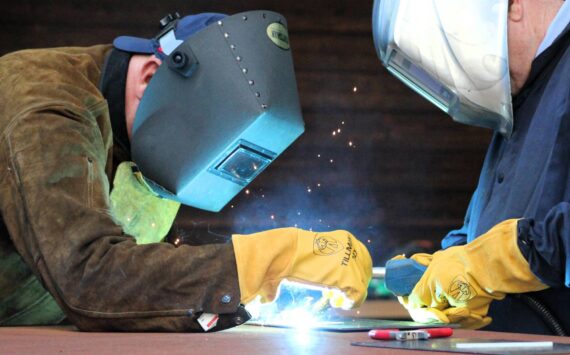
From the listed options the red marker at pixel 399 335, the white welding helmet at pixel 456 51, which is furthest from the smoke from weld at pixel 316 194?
the red marker at pixel 399 335

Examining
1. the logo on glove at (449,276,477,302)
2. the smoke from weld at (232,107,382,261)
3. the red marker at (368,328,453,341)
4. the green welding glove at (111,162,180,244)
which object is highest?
the red marker at (368,328,453,341)

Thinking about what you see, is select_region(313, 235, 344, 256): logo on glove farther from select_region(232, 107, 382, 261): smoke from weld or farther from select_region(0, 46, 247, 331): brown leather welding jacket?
select_region(232, 107, 382, 261): smoke from weld

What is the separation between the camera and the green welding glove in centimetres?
257

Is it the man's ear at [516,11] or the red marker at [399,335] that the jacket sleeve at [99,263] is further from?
the man's ear at [516,11]

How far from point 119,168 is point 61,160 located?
53 centimetres

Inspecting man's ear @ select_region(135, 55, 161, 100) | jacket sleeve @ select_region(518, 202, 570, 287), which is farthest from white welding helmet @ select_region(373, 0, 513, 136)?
man's ear @ select_region(135, 55, 161, 100)

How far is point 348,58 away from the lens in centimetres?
457

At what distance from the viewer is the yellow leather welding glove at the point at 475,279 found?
2.18 meters

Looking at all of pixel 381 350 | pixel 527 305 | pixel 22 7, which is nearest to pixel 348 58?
pixel 22 7

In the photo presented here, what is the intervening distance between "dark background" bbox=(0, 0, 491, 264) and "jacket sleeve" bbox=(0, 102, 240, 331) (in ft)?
7.62

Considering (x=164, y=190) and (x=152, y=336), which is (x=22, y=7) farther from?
(x=152, y=336)

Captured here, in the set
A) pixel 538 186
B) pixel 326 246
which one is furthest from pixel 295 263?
pixel 538 186

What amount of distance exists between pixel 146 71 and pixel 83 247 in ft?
2.30

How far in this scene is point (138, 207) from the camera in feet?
9.02
